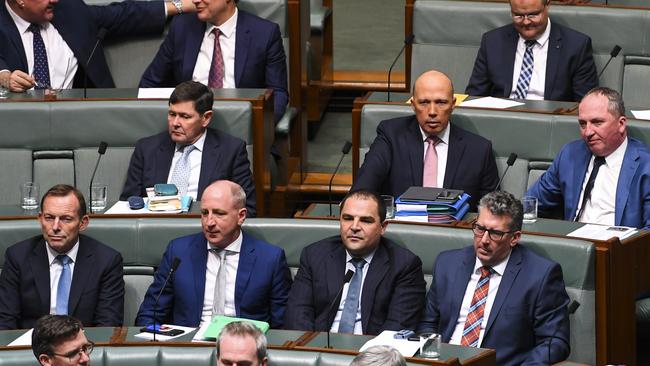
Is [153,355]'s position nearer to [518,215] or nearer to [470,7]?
[518,215]

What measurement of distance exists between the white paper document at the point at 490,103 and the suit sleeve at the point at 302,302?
823 mm

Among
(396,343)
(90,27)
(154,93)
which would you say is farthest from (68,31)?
(396,343)

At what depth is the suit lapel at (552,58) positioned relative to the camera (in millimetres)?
3959

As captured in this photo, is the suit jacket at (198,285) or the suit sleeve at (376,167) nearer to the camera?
the suit jacket at (198,285)

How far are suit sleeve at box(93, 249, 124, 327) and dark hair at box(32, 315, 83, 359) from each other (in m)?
0.57

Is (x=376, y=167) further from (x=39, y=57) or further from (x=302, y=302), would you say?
(x=39, y=57)

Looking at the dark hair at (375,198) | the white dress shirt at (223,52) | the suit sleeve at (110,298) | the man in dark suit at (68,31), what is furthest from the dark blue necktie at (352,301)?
the man in dark suit at (68,31)

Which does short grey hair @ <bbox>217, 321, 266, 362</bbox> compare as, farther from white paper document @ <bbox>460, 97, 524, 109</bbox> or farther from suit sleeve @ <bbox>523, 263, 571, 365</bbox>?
white paper document @ <bbox>460, 97, 524, 109</bbox>

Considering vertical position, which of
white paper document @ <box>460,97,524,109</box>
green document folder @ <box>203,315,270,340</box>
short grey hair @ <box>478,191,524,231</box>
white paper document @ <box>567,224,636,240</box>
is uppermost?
white paper document @ <box>460,97,524,109</box>

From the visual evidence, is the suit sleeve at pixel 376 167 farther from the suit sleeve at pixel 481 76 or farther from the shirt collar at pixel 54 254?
the shirt collar at pixel 54 254

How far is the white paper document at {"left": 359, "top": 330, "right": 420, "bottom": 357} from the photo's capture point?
2.65m

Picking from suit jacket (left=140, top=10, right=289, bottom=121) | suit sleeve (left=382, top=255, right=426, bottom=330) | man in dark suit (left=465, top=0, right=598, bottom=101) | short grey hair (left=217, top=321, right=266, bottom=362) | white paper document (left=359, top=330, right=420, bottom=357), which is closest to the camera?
short grey hair (left=217, top=321, right=266, bottom=362)

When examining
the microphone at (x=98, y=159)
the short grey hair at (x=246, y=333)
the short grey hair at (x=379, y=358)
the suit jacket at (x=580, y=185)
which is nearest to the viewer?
the short grey hair at (x=379, y=358)

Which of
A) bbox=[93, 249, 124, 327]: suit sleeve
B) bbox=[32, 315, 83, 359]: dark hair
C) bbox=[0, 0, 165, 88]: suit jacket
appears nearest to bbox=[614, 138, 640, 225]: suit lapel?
bbox=[93, 249, 124, 327]: suit sleeve
